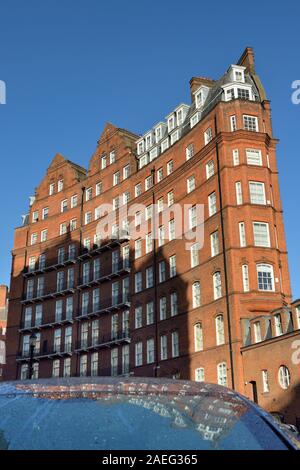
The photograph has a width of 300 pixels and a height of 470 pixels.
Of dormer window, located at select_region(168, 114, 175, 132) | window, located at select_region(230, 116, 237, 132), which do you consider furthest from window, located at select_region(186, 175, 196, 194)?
dormer window, located at select_region(168, 114, 175, 132)

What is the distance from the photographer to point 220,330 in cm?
3294

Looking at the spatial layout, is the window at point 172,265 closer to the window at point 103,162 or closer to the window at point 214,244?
the window at point 214,244

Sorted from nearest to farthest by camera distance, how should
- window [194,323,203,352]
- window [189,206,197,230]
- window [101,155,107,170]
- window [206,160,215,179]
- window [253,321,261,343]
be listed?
window [253,321,261,343] < window [194,323,203,352] < window [206,160,215,179] < window [189,206,197,230] < window [101,155,107,170]

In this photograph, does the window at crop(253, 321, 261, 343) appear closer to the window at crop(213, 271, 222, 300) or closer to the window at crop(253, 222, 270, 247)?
the window at crop(213, 271, 222, 300)

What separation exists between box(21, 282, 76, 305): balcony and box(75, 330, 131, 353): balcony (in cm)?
565

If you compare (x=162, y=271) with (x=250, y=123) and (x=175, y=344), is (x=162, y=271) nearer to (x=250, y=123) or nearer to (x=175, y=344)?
(x=175, y=344)

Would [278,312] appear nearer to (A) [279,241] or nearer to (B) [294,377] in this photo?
(B) [294,377]

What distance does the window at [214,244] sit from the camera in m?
34.9

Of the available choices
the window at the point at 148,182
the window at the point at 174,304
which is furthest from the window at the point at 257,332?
A: the window at the point at 148,182

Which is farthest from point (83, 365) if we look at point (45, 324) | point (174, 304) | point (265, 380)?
point (265, 380)

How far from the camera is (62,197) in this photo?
56.5 m

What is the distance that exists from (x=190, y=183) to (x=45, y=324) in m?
22.1

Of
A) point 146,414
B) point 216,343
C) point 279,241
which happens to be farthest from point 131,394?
point 279,241

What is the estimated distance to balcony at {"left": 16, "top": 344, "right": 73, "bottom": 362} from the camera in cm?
Answer: 4884
